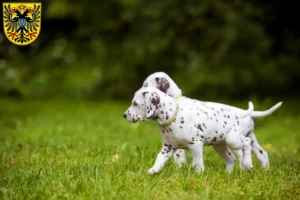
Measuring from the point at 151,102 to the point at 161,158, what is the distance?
0.65m

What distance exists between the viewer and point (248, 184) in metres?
5.56

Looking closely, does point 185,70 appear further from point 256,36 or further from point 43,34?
point 43,34

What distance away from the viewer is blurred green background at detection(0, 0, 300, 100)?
14719 mm

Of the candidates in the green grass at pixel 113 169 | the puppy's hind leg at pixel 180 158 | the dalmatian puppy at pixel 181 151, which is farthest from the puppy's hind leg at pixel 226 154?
the puppy's hind leg at pixel 180 158

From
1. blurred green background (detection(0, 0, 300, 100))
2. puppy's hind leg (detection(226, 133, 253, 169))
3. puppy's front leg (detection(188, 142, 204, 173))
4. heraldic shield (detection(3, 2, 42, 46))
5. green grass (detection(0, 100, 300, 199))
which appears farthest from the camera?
blurred green background (detection(0, 0, 300, 100))

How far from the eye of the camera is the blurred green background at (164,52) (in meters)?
14.7

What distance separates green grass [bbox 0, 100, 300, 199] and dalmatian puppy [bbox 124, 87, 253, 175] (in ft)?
0.78

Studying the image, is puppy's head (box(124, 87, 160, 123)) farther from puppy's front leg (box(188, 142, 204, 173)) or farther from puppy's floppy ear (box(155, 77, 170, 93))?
puppy's floppy ear (box(155, 77, 170, 93))

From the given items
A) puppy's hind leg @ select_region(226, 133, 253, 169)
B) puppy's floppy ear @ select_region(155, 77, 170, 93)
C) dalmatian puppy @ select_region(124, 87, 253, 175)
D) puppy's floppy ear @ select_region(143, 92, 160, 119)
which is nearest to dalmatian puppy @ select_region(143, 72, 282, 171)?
puppy's floppy ear @ select_region(155, 77, 170, 93)

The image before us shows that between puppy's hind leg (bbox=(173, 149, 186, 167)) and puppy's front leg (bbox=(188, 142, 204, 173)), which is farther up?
puppy's front leg (bbox=(188, 142, 204, 173))

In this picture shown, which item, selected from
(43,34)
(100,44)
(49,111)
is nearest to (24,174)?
(49,111)

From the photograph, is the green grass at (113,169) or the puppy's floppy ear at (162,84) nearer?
the green grass at (113,169)

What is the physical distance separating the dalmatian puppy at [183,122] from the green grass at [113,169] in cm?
24

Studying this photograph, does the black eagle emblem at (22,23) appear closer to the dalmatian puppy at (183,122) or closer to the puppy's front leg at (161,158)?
the dalmatian puppy at (183,122)
